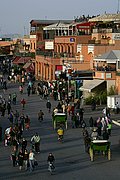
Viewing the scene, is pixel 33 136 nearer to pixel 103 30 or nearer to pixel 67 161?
pixel 67 161

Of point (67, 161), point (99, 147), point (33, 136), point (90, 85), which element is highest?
point (90, 85)

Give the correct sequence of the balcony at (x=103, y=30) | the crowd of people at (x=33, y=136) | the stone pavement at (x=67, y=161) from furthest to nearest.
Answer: the balcony at (x=103, y=30)
the crowd of people at (x=33, y=136)
the stone pavement at (x=67, y=161)

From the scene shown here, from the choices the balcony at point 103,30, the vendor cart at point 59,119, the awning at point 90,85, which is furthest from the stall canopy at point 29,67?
the vendor cart at point 59,119

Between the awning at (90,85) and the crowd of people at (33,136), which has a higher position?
the awning at (90,85)

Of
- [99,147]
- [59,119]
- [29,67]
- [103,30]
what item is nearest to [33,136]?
[99,147]

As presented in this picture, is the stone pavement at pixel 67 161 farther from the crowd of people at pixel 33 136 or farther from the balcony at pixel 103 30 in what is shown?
the balcony at pixel 103 30

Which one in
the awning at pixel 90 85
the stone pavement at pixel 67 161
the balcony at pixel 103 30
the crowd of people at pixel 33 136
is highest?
the balcony at pixel 103 30

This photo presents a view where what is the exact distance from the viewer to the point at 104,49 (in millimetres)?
48906

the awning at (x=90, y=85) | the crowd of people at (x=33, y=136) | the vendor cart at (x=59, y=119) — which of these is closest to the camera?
the crowd of people at (x=33, y=136)

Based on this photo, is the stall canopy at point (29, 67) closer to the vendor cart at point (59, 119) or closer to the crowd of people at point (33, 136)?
the crowd of people at point (33, 136)

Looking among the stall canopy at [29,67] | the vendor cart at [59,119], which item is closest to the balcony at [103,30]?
the stall canopy at [29,67]

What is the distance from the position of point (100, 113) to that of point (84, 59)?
17.0m

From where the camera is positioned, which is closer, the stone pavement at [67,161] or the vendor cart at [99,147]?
the stone pavement at [67,161]

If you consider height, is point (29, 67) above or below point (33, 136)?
above
